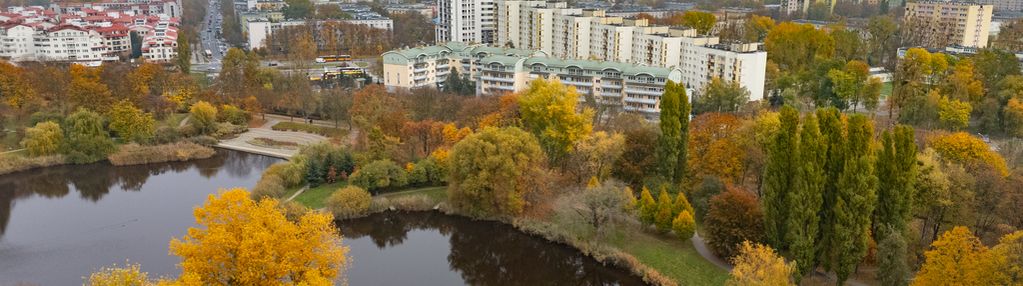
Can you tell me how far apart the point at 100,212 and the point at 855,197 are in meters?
22.4

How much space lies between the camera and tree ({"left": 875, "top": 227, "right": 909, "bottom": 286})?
15.5 meters

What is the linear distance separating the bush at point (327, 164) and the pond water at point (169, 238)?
10.3 ft

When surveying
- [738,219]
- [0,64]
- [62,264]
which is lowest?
[62,264]

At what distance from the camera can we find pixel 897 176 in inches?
650

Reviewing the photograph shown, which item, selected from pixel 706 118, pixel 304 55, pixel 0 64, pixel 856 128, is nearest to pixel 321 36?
pixel 304 55

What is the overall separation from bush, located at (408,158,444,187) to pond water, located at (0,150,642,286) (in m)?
1.72

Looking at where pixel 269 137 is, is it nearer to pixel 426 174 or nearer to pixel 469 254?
pixel 426 174

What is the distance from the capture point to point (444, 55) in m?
43.5

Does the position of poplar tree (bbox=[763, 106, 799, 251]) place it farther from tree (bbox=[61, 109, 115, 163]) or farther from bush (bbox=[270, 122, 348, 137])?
tree (bbox=[61, 109, 115, 163])

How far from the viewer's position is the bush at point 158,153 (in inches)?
1204

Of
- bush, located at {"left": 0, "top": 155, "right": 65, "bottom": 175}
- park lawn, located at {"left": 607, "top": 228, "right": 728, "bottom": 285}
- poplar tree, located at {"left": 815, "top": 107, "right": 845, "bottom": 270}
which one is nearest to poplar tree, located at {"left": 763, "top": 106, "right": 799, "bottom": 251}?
poplar tree, located at {"left": 815, "top": 107, "right": 845, "bottom": 270}

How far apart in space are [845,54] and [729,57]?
12.3 metres

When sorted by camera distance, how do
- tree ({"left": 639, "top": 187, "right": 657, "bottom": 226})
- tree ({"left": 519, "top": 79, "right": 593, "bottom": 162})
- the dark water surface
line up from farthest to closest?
tree ({"left": 519, "top": 79, "right": 593, "bottom": 162}) → tree ({"left": 639, "top": 187, "right": 657, "bottom": 226}) → the dark water surface

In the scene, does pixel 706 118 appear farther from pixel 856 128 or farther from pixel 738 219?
pixel 856 128
